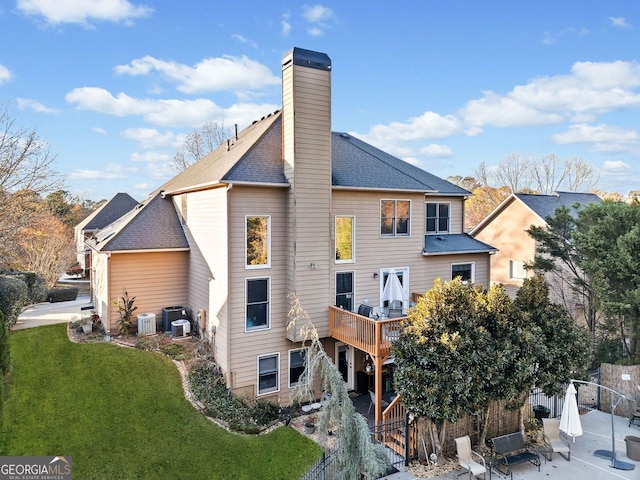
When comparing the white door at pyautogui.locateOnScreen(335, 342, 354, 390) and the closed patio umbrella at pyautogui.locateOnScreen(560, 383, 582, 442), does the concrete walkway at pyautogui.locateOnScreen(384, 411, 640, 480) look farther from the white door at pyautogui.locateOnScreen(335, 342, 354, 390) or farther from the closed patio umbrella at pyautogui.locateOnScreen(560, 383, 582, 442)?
the white door at pyautogui.locateOnScreen(335, 342, 354, 390)

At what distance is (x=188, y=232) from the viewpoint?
15.8 metres

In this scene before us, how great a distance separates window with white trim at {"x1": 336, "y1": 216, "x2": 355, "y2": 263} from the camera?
14.0m

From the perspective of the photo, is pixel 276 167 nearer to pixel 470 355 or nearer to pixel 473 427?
pixel 470 355

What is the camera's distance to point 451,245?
56.7 feet

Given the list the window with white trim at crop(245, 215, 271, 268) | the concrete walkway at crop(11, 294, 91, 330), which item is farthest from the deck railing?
the concrete walkway at crop(11, 294, 91, 330)

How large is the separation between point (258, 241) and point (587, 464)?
11.4 metres

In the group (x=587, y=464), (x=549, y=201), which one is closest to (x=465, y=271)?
(x=587, y=464)

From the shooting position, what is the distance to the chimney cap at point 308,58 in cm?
1271

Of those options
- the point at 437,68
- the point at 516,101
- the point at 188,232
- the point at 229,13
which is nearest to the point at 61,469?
the point at 188,232

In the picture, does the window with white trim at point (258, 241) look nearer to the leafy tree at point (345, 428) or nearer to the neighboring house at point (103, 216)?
the leafy tree at point (345, 428)

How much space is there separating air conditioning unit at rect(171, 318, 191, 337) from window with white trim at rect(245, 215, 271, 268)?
443cm

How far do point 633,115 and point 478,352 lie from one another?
85.0ft

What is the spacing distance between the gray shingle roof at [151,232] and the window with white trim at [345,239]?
6.57 meters
